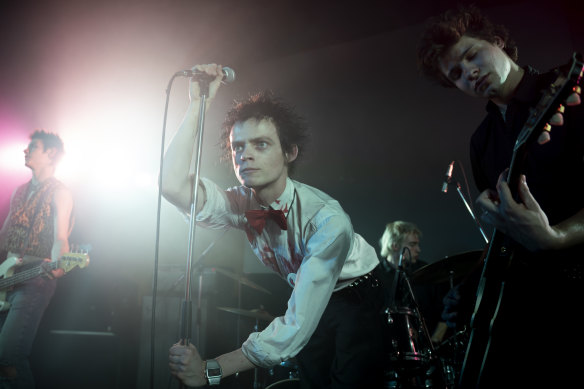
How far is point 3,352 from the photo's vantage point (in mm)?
2691

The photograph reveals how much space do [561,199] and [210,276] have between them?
3.09 meters

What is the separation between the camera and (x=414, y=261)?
3.98 m

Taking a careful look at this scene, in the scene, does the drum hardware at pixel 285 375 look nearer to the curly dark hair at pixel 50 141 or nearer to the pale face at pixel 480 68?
the pale face at pixel 480 68

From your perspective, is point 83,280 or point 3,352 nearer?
point 3,352

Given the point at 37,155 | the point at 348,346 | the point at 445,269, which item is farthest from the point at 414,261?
the point at 37,155

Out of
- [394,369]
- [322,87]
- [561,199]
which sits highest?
[322,87]

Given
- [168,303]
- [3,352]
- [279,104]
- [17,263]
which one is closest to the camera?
[279,104]

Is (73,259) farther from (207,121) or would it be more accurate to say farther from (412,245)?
(412,245)

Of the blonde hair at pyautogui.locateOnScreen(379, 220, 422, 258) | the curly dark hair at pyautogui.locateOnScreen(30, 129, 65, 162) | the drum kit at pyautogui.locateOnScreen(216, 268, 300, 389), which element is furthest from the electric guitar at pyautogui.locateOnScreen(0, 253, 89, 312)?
the blonde hair at pyautogui.locateOnScreen(379, 220, 422, 258)

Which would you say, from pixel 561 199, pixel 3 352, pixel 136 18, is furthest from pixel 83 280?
pixel 561 199

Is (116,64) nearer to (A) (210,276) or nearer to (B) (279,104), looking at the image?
(A) (210,276)

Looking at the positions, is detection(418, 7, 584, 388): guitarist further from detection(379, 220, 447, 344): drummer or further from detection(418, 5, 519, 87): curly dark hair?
detection(379, 220, 447, 344): drummer

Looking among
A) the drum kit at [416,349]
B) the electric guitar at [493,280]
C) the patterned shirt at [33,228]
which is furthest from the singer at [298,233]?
the patterned shirt at [33,228]

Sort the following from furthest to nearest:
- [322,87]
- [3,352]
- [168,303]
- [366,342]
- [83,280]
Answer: [322,87]
[83,280]
[168,303]
[3,352]
[366,342]
